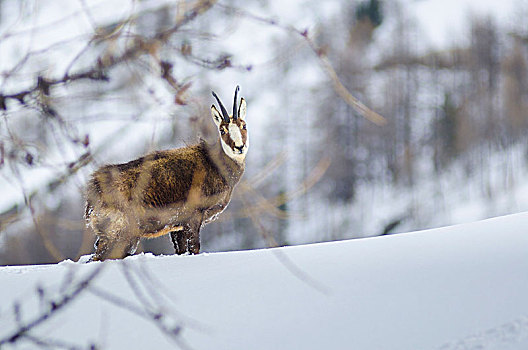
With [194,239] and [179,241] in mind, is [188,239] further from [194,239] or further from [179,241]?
[179,241]

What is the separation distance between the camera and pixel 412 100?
21578 mm

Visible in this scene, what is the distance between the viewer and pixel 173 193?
200 inches

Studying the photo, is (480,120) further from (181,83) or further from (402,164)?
(181,83)

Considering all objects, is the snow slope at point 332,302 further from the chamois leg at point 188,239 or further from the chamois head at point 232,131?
the chamois head at point 232,131

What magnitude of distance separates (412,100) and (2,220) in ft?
68.6

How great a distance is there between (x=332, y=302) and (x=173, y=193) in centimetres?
217

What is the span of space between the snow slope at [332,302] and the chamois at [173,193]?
65 centimetres

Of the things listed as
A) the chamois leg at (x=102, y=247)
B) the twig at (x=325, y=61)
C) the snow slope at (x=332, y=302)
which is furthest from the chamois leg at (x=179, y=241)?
the twig at (x=325, y=61)

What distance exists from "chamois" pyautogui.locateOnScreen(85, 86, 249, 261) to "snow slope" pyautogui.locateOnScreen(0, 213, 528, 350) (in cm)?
65

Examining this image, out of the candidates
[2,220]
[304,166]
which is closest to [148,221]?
[2,220]

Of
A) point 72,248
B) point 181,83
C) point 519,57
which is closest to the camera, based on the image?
point 181,83

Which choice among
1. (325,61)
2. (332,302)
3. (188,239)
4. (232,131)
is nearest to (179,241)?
(188,239)

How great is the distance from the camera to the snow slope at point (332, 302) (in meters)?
2.88

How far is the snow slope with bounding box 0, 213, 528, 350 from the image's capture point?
2.88 metres
